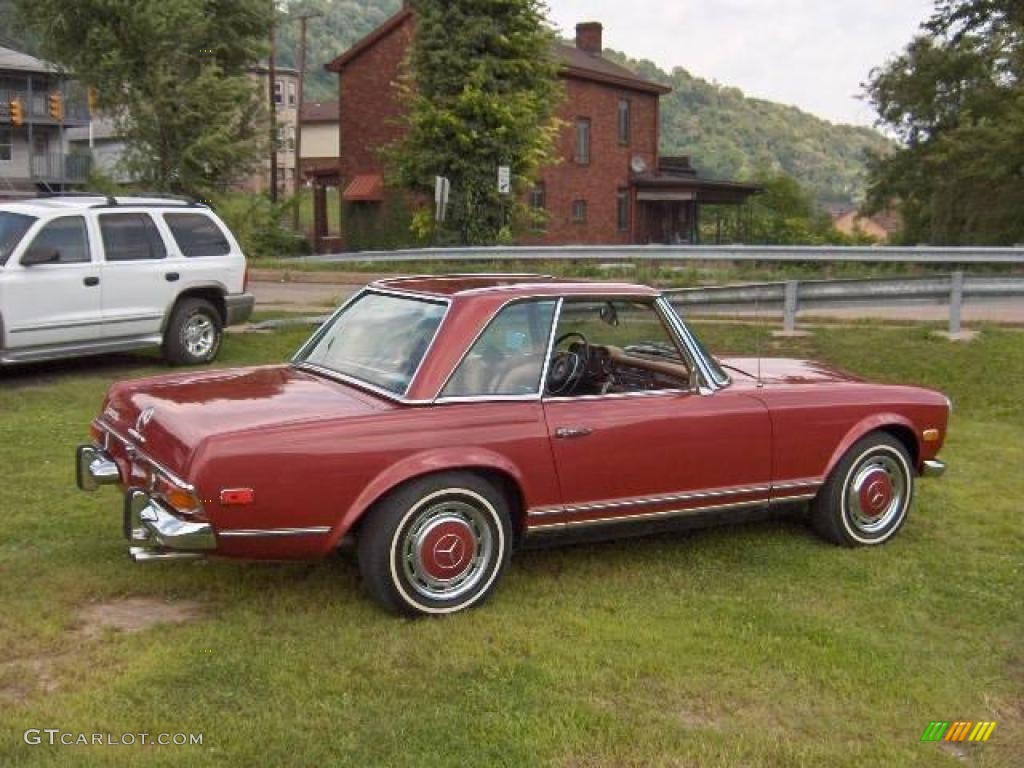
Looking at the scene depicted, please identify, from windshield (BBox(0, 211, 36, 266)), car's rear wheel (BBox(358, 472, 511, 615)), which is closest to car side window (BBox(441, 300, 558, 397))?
car's rear wheel (BBox(358, 472, 511, 615))

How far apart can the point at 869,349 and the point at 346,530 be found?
347 inches

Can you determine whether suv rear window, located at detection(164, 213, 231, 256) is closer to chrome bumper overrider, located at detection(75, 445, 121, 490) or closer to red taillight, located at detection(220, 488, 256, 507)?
chrome bumper overrider, located at detection(75, 445, 121, 490)

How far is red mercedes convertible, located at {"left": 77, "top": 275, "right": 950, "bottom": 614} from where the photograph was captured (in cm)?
438

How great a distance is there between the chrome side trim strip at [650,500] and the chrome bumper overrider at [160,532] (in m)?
1.41

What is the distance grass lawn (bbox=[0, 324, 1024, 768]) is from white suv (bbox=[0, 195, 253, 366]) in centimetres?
427

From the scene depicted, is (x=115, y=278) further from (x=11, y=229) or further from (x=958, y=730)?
(x=958, y=730)

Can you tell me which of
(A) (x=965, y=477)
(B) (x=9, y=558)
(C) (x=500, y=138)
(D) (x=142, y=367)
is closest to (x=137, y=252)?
(D) (x=142, y=367)

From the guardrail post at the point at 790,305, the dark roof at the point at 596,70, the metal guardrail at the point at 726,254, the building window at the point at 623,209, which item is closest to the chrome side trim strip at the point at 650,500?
the guardrail post at the point at 790,305

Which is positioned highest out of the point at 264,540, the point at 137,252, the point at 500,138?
the point at 500,138

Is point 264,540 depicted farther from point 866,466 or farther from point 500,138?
point 500,138

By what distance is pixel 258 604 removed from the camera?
189 inches

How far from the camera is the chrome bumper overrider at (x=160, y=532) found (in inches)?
168

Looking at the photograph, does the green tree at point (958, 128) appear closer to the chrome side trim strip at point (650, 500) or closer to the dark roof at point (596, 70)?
the dark roof at point (596, 70)
